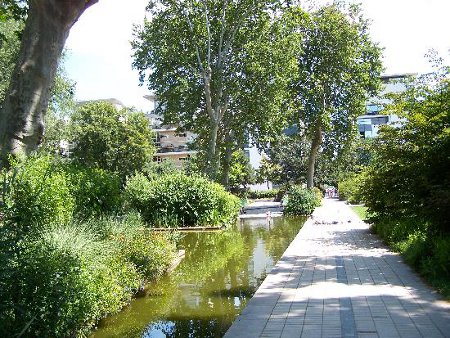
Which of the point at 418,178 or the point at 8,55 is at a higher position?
the point at 8,55

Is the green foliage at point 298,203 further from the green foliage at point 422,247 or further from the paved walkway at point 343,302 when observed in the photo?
the paved walkway at point 343,302

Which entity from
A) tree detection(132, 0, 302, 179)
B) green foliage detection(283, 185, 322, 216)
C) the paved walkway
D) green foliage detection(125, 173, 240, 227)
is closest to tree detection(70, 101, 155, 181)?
tree detection(132, 0, 302, 179)

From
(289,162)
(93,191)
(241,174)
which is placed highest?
(289,162)

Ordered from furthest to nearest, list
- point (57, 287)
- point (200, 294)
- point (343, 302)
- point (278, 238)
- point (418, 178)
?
point (278, 238)
point (418, 178)
point (200, 294)
point (343, 302)
point (57, 287)

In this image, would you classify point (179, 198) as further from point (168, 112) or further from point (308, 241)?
point (168, 112)

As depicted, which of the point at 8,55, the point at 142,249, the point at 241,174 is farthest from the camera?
the point at 241,174

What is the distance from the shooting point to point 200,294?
28.2 feet

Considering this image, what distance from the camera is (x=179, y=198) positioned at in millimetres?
20000

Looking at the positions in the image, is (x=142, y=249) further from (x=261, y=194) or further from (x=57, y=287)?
(x=261, y=194)

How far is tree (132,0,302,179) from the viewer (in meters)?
27.2

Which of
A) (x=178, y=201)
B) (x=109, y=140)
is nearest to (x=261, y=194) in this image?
(x=109, y=140)

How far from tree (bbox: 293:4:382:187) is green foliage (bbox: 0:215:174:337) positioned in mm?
30407

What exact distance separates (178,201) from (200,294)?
1149 centimetres

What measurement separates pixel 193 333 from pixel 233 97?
2444 centimetres
